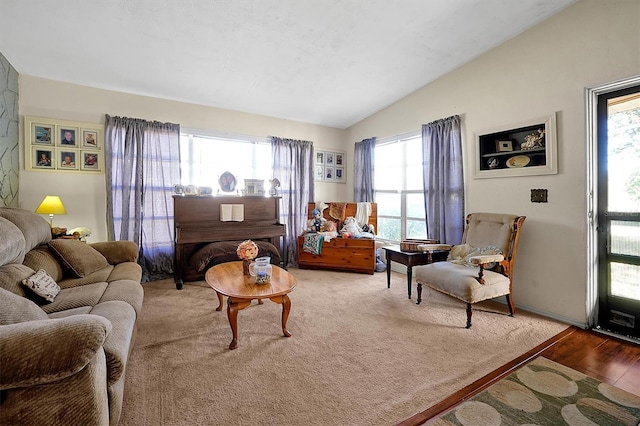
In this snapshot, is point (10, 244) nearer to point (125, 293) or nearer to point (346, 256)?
point (125, 293)

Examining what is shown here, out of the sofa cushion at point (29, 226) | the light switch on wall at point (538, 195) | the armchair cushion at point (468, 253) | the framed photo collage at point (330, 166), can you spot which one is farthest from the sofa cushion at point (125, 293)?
the light switch on wall at point (538, 195)

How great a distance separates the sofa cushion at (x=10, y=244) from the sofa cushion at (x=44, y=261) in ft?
0.64

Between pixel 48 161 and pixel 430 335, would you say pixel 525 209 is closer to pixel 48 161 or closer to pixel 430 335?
pixel 430 335

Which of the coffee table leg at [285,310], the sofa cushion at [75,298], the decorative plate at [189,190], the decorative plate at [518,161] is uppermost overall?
the decorative plate at [518,161]

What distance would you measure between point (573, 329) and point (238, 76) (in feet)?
14.1

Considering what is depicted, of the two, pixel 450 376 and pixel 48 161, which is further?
pixel 48 161

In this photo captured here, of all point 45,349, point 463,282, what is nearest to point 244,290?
point 45,349

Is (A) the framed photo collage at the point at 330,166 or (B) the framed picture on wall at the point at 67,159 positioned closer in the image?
(B) the framed picture on wall at the point at 67,159

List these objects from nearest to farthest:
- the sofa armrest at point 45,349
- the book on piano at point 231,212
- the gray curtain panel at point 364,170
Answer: the sofa armrest at point 45,349, the book on piano at point 231,212, the gray curtain panel at point 364,170

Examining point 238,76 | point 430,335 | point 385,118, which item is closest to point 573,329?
point 430,335

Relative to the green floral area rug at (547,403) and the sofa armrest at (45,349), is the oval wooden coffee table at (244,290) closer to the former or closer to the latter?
the sofa armrest at (45,349)

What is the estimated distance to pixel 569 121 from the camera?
102 inches

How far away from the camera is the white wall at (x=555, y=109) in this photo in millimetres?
2379

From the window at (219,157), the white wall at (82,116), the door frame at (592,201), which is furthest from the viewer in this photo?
the window at (219,157)
